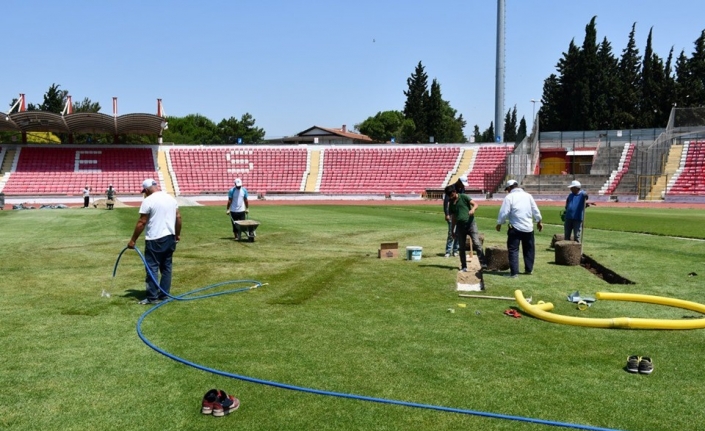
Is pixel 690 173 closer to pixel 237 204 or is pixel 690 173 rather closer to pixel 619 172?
pixel 619 172

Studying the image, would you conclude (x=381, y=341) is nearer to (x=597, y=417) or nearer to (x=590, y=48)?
(x=597, y=417)

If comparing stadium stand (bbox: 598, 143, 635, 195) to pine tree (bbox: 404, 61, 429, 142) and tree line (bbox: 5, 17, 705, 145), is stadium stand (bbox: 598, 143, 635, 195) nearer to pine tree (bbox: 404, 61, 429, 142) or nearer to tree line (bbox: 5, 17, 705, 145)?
tree line (bbox: 5, 17, 705, 145)

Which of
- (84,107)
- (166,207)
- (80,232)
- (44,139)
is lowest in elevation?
(80,232)

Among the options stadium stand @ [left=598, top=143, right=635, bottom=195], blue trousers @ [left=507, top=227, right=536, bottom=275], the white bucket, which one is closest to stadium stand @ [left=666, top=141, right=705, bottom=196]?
stadium stand @ [left=598, top=143, right=635, bottom=195]

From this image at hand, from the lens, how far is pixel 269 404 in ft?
18.1

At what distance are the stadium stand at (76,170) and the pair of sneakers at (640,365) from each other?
55.6m

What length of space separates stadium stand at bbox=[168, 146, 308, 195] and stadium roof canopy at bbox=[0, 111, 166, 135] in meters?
5.33

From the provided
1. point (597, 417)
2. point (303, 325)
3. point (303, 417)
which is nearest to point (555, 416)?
point (597, 417)

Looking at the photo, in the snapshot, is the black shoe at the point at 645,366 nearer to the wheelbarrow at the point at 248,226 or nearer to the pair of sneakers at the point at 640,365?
the pair of sneakers at the point at 640,365

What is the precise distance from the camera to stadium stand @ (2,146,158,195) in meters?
57.5

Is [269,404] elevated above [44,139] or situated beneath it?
situated beneath

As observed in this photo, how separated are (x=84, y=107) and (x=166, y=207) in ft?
328

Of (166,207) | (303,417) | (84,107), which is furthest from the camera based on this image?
(84,107)

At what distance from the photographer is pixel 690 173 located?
51.2 meters
